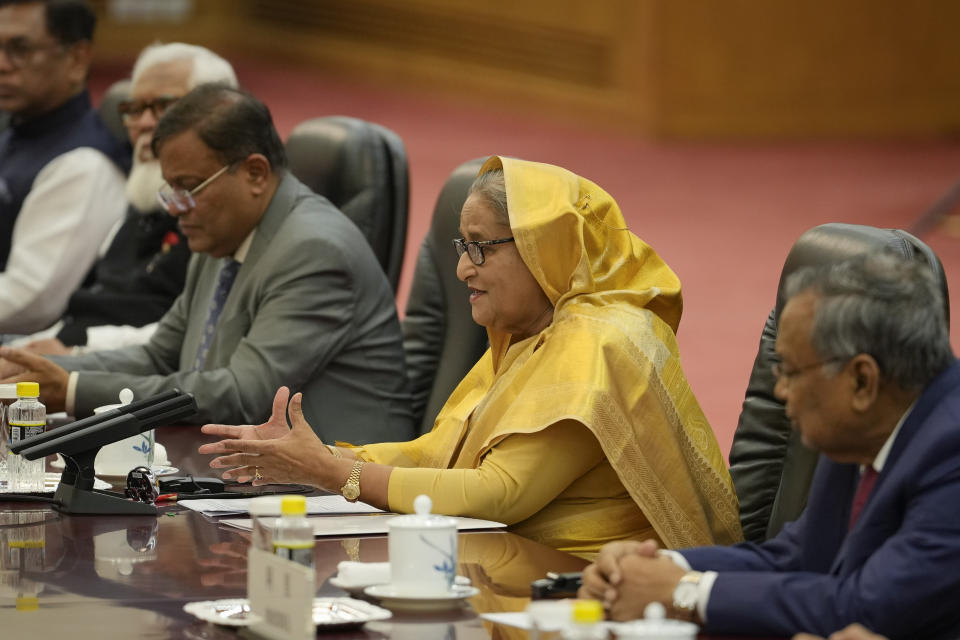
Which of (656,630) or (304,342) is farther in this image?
(304,342)

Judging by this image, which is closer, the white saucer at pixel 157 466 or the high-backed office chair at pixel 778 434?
the high-backed office chair at pixel 778 434

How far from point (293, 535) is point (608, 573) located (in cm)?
43

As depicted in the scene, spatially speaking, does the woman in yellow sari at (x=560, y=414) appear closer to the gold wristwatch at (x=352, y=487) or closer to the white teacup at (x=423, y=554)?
the gold wristwatch at (x=352, y=487)

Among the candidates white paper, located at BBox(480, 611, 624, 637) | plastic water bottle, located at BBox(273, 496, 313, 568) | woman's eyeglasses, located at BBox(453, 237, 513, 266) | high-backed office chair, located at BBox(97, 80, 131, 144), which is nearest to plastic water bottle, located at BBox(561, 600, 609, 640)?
white paper, located at BBox(480, 611, 624, 637)

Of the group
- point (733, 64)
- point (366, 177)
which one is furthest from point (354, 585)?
point (733, 64)

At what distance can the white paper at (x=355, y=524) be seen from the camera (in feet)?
8.11

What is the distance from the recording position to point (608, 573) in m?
2.03

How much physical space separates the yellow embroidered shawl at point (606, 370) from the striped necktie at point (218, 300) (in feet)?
3.29

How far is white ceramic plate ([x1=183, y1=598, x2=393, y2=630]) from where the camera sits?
192 centimetres

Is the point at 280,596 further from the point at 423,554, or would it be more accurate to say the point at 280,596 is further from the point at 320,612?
the point at 423,554

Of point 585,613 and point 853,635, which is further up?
point 585,613

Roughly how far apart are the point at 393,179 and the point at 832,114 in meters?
7.26

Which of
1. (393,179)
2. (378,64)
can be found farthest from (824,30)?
(393,179)

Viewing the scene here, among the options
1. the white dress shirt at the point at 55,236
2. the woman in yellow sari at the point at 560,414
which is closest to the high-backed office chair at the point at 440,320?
the woman in yellow sari at the point at 560,414
